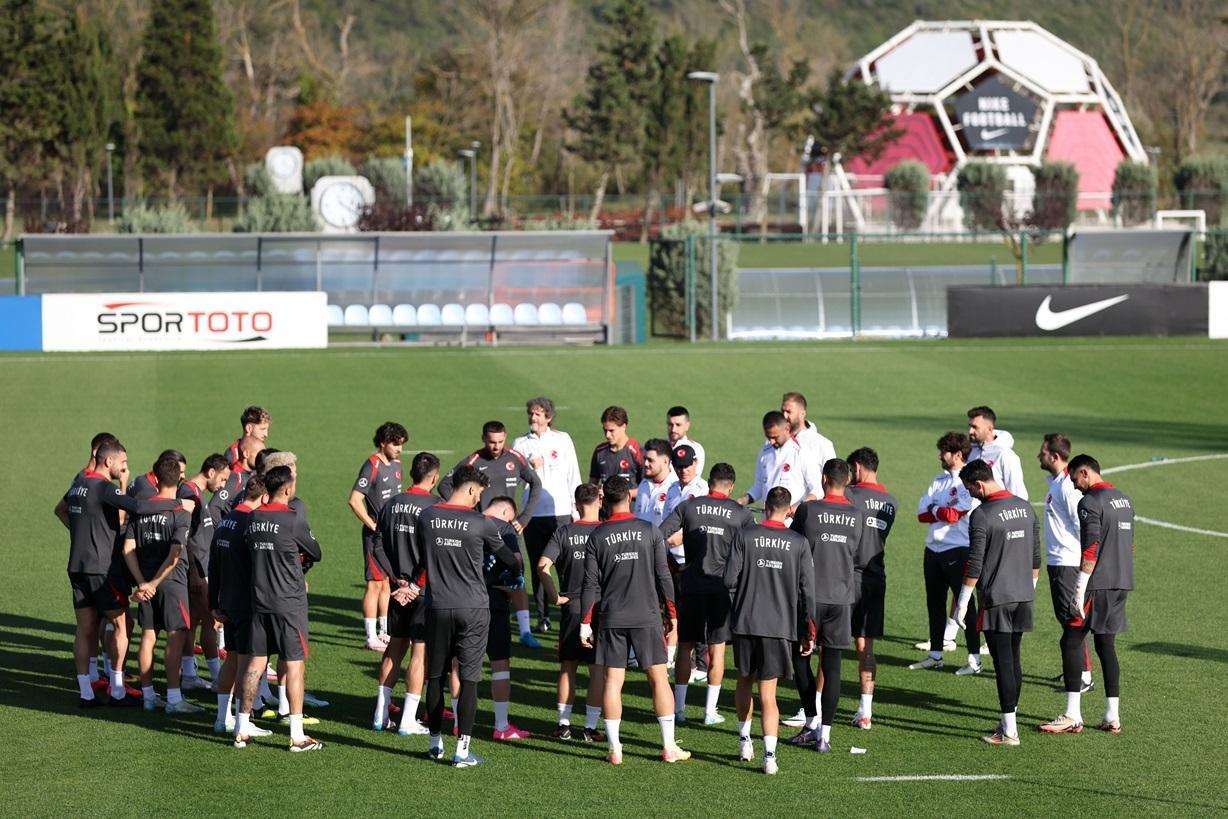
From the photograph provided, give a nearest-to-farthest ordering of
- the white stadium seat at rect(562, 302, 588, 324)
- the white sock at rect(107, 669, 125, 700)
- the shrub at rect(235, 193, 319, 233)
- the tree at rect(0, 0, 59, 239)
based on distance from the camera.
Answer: the white sock at rect(107, 669, 125, 700) → the white stadium seat at rect(562, 302, 588, 324) → the shrub at rect(235, 193, 319, 233) → the tree at rect(0, 0, 59, 239)

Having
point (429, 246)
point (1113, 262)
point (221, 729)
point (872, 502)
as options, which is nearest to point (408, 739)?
point (221, 729)

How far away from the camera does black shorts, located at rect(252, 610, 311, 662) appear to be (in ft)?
34.8

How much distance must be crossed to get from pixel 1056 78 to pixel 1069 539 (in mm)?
92082

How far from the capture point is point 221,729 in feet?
36.6

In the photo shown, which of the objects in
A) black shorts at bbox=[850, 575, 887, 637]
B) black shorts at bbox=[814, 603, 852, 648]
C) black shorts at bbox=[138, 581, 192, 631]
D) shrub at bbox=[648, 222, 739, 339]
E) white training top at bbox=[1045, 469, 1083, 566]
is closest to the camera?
black shorts at bbox=[814, 603, 852, 648]

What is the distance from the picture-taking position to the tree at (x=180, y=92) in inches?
2945

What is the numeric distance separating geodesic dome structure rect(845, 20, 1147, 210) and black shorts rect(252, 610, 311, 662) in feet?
273

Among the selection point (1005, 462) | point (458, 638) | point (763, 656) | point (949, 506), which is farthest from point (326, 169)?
→ point (763, 656)

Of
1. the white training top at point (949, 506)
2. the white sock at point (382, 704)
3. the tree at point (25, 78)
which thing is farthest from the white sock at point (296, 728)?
the tree at point (25, 78)

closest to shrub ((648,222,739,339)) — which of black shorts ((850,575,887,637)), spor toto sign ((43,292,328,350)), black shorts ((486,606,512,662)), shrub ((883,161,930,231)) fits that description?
spor toto sign ((43,292,328,350))

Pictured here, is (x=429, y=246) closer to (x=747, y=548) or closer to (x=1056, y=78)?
(x=747, y=548)

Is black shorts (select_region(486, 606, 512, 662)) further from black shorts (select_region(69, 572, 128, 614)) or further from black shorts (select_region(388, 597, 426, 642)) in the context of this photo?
black shorts (select_region(69, 572, 128, 614))

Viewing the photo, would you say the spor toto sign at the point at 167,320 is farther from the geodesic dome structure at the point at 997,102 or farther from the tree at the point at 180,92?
the geodesic dome structure at the point at 997,102

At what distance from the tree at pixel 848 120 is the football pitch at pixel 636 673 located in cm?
4594
